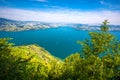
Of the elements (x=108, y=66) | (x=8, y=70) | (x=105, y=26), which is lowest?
(x=108, y=66)

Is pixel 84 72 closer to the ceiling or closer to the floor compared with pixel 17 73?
closer to the floor

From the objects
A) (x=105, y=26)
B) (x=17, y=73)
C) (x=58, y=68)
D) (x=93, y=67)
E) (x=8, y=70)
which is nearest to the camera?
(x=8, y=70)

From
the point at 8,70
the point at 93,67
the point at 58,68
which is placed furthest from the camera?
the point at 58,68

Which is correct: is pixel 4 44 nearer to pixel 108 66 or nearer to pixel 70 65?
pixel 70 65

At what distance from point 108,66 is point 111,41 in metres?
3.79

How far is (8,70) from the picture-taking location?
55.0 ft

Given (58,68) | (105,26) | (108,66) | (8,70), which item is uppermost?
(105,26)

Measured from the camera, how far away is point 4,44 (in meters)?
28.1

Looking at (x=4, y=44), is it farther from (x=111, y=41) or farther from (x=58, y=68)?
(x=111, y=41)

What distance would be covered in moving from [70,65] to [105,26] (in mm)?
8290

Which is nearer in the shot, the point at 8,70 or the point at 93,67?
the point at 8,70

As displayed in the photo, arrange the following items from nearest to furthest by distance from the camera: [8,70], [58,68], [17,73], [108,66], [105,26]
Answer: [8,70], [17,73], [108,66], [105,26], [58,68]

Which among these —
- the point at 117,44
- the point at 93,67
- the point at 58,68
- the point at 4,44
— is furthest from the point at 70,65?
the point at 4,44

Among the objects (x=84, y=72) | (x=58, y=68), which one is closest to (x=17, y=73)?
(x=84, y=72)
